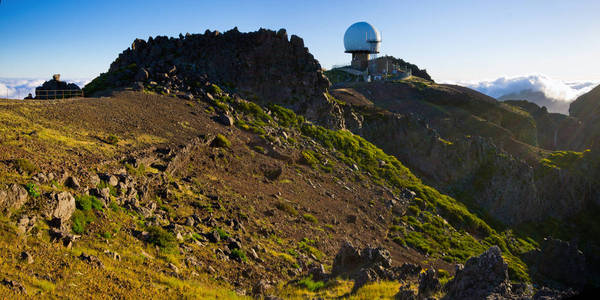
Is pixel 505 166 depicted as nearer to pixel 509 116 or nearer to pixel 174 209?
pixel 509 116

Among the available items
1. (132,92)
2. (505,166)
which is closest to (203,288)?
(132,92)

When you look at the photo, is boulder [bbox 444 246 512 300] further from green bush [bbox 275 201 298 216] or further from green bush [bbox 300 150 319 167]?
green bush [bbox 300 150 319 167]

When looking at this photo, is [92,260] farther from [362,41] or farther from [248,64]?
[362,41]

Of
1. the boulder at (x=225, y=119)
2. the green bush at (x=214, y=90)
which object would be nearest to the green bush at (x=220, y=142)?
the boulder at (x=225, y=119)

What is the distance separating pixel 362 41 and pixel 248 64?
8687 cm

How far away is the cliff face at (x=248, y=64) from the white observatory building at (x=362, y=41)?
76.6m

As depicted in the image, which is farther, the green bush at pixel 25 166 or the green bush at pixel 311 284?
the green bush at pixel 25 166

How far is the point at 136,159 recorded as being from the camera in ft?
85.5

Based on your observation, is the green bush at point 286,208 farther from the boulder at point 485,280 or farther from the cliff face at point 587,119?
the cliff face at point 587,119

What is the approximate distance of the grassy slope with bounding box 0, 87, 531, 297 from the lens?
14.3 meters

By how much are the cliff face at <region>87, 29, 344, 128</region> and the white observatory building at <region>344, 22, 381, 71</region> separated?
251 ft

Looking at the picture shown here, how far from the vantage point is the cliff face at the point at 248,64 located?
56.1 metres

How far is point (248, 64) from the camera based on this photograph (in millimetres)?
58781

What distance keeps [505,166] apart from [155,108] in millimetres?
61154
